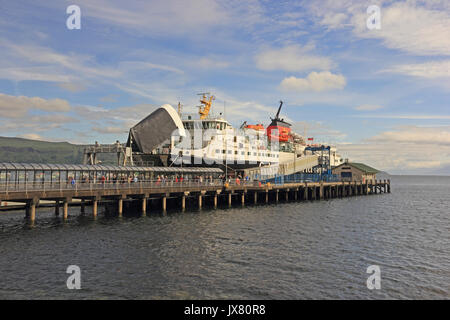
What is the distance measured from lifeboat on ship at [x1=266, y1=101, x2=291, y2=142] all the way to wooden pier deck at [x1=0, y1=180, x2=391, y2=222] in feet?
65.0

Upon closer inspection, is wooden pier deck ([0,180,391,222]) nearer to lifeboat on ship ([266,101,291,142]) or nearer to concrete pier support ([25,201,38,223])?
concrete pier support ([25,201,38,223])

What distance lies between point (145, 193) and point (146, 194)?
0.35 m

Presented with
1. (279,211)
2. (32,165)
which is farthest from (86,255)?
(279,211)

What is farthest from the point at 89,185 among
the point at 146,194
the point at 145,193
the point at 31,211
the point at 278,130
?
the point at 278,130

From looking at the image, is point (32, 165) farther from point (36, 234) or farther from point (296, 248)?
point (296, 248)

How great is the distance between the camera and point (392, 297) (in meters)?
15.6

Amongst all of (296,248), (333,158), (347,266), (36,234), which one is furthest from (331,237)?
(333,158)

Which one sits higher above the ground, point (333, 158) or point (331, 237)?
point (333, 158)

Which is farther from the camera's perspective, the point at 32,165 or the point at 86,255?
the point at 32,165

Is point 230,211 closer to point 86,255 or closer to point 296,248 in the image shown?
point 296,248

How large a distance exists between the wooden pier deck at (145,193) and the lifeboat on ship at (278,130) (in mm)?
19823
